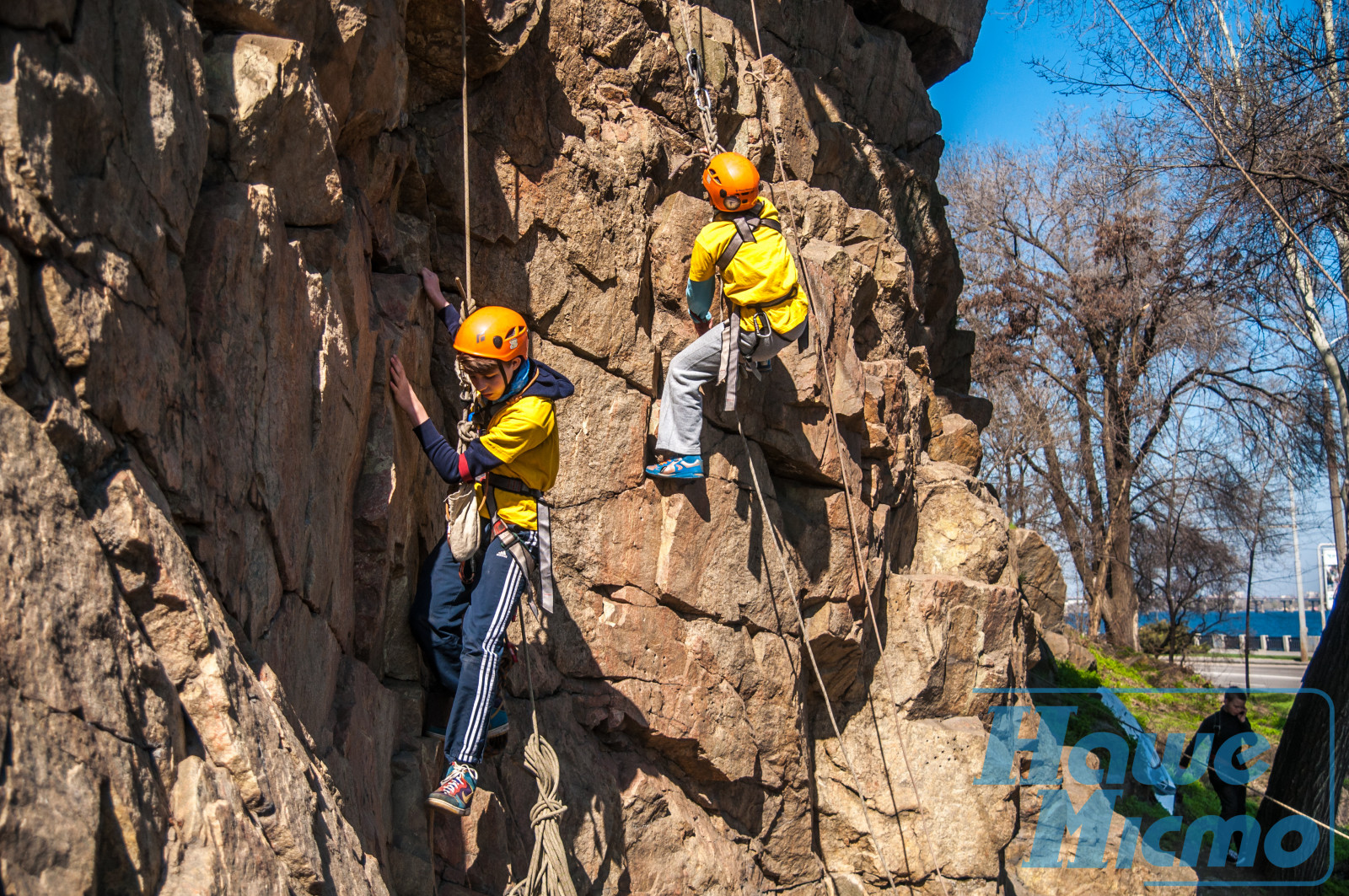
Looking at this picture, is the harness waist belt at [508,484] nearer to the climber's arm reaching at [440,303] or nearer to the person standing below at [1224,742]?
the climber's arm reaching at [440,303]

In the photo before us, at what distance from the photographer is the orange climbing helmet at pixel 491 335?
443 centimetres

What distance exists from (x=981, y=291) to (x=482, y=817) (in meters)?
17.5

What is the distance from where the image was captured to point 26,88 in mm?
2389

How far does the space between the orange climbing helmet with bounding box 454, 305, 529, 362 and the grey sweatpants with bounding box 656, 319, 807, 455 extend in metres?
1.60

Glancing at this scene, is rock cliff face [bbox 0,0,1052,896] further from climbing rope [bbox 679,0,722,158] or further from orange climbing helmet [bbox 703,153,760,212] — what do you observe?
orange climbing helmet [bbox 703,153,760,212]

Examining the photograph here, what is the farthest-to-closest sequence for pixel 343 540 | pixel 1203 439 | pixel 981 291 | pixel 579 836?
pixel 981 291 < pixel 1203 439 < pixel 579 836 < pixel 343 540

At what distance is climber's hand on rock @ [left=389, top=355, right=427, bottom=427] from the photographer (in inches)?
181

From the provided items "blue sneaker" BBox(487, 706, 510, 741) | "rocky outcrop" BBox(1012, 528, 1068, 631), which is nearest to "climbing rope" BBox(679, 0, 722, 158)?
"blue sneaker" BBox(487, 706, 510, 741)

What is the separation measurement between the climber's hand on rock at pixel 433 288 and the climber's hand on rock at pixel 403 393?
2.06 feet

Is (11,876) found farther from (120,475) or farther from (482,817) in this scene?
(482,817)

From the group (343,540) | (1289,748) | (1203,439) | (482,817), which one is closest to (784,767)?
(482,817)

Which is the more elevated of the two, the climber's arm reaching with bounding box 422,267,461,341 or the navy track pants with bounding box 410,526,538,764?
the climber's arm reaching with bounding box 422,267,461,341

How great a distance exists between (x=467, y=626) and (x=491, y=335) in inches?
52.2

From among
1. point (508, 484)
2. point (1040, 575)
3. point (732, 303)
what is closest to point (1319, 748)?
point (1040, 575)
